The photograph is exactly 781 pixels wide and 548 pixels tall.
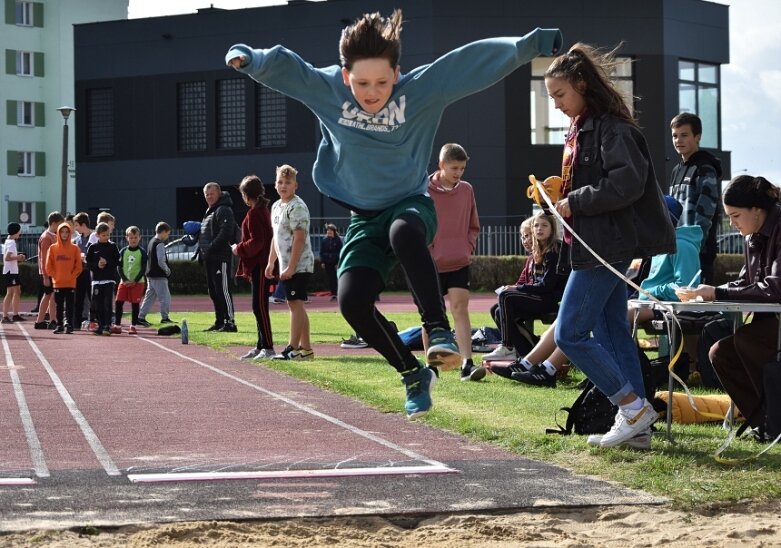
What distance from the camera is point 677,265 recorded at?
9.39 meters

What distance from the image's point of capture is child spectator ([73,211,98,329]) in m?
18.8

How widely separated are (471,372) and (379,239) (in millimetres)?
4725

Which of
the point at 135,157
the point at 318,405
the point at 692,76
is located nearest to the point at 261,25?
the point at 135,157

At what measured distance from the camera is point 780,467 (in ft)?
21.5

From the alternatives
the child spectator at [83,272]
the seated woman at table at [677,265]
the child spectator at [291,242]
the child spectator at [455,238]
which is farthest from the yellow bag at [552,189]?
the child spectator at [83,272]

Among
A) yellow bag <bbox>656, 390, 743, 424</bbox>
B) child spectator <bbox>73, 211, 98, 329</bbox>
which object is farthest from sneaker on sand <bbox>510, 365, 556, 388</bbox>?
child spectator <bbox>73, 211, 98, 329</bbox>

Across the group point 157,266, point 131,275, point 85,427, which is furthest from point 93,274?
point 85,427

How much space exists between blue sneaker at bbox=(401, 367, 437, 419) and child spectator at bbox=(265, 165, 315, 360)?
6.14m

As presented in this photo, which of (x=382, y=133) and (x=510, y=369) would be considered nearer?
(x=382, y=133)

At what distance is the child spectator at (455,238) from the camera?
10.6 meters

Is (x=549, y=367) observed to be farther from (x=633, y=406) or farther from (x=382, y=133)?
(x=382, y=133)

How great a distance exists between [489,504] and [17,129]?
69.7 m

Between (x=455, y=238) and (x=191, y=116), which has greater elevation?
(x=191, y=116)

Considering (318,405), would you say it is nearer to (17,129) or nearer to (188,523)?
(188,523)
